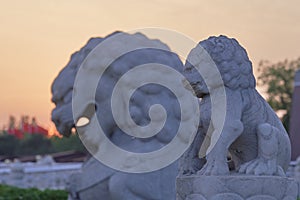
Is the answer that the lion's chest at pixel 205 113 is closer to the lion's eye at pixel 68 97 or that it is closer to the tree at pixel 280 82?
the lion's eye at pixel 68 97

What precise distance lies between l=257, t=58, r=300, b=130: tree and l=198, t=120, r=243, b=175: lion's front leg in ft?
102

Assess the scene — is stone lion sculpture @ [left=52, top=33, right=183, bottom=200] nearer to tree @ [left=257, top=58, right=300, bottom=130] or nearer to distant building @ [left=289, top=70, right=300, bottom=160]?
distant building @ [left=289, top=70, right=300, bottom=160]

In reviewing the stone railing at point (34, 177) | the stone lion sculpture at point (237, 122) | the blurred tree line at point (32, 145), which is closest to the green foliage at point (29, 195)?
the stone railing at point (34, 177)

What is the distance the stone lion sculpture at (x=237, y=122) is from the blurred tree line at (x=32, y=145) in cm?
4829

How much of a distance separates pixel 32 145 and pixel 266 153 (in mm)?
51317

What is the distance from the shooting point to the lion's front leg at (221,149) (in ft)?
13.6

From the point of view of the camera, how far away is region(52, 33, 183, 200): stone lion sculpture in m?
6.50

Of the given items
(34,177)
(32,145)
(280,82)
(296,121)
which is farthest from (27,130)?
(34,177)

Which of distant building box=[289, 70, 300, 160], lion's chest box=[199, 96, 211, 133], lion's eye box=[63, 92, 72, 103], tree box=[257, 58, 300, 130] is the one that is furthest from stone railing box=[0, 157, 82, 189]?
tree box=[257, 58, 300, 130]

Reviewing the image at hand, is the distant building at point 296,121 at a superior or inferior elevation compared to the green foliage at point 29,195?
superior

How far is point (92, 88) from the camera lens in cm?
695

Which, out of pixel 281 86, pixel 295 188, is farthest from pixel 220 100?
pixel 281 86

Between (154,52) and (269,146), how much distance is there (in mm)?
2897

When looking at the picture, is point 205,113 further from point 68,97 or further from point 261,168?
point 68,97
